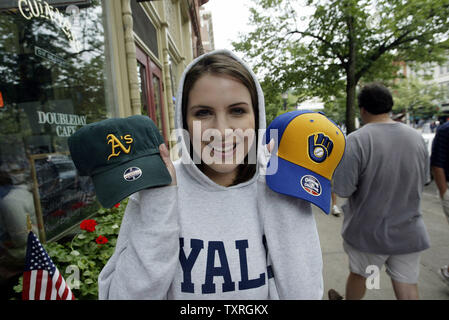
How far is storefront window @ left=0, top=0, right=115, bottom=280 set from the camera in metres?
2.26

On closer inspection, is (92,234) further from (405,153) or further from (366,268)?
(405,153)

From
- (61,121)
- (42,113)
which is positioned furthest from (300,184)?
(61,121)

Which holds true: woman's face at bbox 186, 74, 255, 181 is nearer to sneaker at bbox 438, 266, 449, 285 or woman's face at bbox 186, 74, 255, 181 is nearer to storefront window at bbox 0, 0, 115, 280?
storefront window at bbox 0, 0, 115, 280

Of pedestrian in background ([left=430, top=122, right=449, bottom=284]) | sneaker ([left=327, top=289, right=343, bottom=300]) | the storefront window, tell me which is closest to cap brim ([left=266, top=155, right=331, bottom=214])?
sneaker ([left=327, top=289, right=343, bottom=300])

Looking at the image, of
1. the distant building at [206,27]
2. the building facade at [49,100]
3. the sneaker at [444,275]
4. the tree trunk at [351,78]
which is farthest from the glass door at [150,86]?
the distant building at [206,27]

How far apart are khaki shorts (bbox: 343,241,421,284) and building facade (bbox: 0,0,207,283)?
2138mm

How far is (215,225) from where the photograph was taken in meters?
1.03

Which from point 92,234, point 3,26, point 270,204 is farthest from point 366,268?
point 3,26

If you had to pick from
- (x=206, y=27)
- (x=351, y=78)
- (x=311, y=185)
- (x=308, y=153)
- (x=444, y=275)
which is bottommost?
(x=444, y=275)

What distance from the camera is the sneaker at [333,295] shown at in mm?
2689

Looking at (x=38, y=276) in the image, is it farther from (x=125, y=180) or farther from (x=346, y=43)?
(x=346, y=43)

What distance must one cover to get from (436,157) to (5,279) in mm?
4181

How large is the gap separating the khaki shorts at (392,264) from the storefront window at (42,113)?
2.86 m

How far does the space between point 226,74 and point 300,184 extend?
522 millimetres
